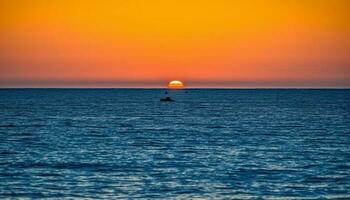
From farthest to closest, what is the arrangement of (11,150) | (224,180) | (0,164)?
(11,150)
(0,164)
(224,180)

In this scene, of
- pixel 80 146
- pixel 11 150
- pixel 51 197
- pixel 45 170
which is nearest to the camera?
pixel 51 197

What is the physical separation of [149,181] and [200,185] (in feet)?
11.3

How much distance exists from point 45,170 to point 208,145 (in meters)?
22.4

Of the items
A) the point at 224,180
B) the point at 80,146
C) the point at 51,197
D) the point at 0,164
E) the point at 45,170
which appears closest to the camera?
the point at 51,197

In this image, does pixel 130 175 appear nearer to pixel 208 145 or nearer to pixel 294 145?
pixel 208 145

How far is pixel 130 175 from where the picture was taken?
142ft

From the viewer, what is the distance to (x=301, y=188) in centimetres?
3894

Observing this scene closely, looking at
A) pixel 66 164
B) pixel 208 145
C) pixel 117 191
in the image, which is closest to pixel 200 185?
pixel 117 191

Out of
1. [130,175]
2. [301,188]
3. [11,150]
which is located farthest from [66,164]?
[301,188]

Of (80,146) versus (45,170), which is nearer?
(45,170)

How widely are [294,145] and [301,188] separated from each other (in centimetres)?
2525

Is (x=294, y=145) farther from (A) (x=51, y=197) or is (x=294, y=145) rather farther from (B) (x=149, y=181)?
(A) (x=51, y=197)

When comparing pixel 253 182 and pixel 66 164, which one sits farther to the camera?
pixel 66 164

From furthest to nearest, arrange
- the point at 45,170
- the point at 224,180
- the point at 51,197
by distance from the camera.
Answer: the point at 45,170
the point at 224,180
the point at 51,197
